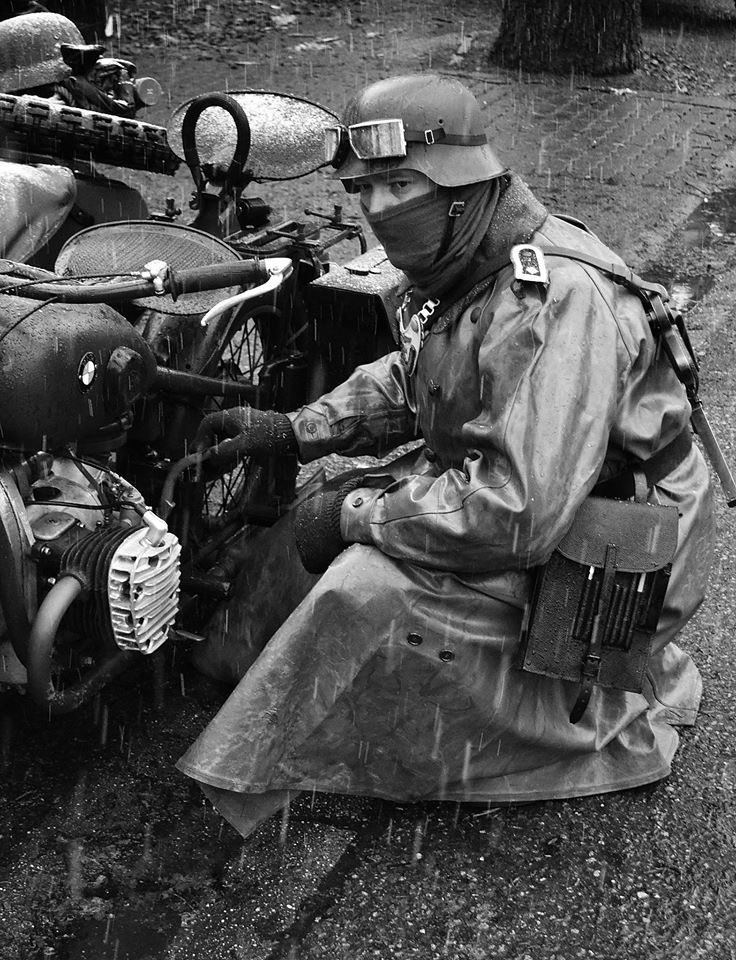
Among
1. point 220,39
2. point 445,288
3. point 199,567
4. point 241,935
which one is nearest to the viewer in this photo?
point 241,935

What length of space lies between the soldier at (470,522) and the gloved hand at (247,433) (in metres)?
0.38

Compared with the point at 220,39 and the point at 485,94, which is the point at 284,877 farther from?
the point at 220,39

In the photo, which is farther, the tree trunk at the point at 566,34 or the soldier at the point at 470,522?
the tree trunk at the point at 566,34

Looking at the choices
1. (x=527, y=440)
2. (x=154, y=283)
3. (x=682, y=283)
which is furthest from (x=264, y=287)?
(x=682, y=283)

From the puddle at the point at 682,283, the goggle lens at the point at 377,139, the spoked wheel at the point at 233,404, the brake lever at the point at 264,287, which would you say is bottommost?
the puddle at the point at 682,283

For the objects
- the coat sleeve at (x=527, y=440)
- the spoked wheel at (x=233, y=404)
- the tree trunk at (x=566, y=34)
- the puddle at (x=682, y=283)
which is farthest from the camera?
the tree trunk at (x=566, y=34)

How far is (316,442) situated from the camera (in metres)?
3.28

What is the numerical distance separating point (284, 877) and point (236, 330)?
1.58 m

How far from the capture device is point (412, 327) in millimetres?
2969

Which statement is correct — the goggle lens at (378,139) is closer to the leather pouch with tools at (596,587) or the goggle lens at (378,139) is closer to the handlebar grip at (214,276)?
the handlebar grip at (214,276)

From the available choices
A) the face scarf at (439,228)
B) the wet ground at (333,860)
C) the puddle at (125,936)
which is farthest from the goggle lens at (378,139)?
the puddle at (125,936)

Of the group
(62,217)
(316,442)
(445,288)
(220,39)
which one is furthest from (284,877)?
(220,39)

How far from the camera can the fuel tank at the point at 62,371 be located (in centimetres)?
260

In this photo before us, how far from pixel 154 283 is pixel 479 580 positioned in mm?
964
